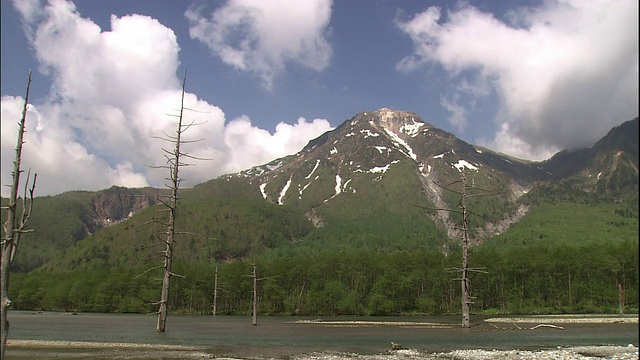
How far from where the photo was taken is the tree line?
10875 centimetres

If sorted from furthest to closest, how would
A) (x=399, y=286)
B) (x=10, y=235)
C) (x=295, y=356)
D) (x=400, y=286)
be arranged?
(x=399, y=286) → (x=400, y=286) → (x=295, y=356) → (x=10, y=235)

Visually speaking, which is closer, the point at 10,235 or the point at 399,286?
the point at 10,235


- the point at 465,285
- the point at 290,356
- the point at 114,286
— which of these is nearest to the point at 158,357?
the point at 290,356

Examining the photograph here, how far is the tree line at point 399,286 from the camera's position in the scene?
109m

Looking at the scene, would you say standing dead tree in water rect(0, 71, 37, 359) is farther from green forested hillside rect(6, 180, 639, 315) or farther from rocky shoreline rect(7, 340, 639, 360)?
green forested hillside rect(6, 180, 639, 315)

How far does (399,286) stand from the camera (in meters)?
116

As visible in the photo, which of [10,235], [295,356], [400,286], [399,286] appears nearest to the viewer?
[10,235]

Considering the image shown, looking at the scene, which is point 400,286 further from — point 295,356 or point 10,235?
point 10,235

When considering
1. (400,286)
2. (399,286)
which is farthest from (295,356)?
(399,286)

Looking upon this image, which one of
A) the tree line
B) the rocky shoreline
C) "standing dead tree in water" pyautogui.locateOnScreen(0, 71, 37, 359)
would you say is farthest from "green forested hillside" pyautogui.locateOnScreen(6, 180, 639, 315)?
"standing dead tree in water" pyautogui.locateOnScreen(0, 71, 37, 359)

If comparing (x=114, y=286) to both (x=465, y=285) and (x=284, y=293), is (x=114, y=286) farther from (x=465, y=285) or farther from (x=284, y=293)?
(x=465, y=285)

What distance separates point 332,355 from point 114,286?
134257 millimetres

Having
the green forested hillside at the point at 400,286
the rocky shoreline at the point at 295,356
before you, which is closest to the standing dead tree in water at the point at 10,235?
the rocky shoreline at the point at 295,356

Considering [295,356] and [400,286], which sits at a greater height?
[295,356]
